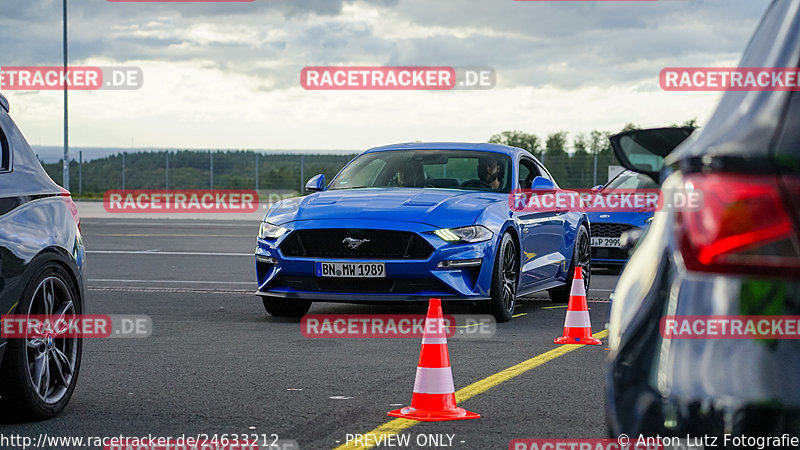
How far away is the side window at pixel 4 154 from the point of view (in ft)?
18.3

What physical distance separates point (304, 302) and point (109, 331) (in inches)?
68.4

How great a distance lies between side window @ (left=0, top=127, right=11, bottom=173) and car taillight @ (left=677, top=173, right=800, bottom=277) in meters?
4.11

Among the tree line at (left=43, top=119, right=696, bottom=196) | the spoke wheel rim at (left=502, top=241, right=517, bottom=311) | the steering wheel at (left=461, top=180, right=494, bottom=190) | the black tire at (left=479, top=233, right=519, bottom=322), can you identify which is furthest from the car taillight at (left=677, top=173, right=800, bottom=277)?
the tree line at (left=43, top=119, right=696, bottom=196)

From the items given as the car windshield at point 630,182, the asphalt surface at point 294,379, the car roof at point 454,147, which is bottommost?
the asphalt surface at point 294,379

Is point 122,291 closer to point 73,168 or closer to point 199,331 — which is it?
point 199,331

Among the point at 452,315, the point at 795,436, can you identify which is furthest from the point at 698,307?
the point at 452,315

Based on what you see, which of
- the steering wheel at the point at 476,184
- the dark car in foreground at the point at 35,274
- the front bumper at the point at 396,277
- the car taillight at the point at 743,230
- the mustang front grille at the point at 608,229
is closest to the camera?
the car taillight at the point at 743,230

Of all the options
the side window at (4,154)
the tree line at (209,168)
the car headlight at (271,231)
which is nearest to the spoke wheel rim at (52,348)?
the side window at (4,154)

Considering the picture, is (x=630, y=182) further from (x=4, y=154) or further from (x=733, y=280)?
(x=733, y=280)

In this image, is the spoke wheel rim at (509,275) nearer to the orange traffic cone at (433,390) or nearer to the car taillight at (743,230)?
the orange traffic cone at (433,390)

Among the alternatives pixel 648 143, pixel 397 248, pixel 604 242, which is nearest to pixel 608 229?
pixel 604 242

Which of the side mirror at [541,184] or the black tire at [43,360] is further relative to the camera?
the side mirror at [541,184]

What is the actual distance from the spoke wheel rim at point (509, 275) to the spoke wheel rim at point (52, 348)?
456cm

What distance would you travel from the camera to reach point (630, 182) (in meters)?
16.8
